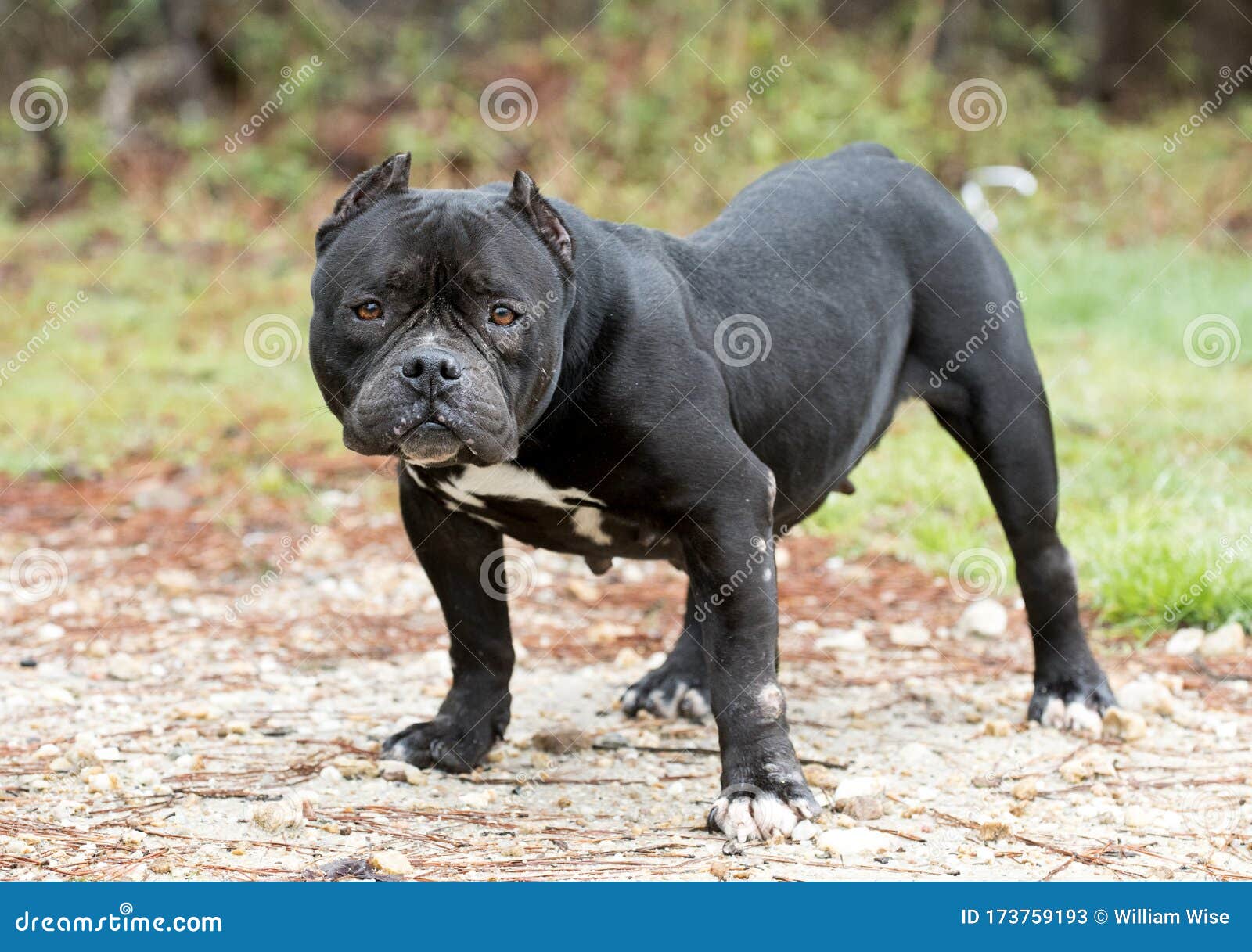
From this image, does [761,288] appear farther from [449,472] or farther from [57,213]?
[57,213]

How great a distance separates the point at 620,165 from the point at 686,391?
10071mm

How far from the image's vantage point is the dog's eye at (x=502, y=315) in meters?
3.57

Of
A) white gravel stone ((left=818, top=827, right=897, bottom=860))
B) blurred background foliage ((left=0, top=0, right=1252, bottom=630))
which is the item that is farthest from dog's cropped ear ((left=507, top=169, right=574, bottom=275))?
blurred background foliage ((left=0, top=0, right=1252, bottom=630))

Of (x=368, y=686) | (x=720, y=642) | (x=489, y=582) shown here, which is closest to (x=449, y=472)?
(x=489, y=582)

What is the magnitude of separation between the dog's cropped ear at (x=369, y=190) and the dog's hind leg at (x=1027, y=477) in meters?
1.94

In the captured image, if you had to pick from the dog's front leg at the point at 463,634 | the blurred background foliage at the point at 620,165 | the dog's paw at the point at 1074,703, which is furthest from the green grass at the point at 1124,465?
the dog's front leg at the point at 463,634

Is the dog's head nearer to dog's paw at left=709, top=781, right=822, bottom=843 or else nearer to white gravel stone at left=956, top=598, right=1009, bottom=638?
dog's paw at left=709, top=781, right=822, bottom=843

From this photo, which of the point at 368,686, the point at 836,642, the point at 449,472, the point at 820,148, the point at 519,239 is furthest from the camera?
the point at 820,148

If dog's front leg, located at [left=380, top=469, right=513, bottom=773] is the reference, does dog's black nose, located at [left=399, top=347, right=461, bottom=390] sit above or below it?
above

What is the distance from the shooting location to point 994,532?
6.89 meters

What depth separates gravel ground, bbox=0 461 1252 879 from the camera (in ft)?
11.5

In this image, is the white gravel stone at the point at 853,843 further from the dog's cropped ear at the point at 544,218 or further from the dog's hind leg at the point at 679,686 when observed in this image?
the dog's cropped ear at the point at 544,218

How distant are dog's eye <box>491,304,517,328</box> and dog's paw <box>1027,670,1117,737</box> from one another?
7.83 ft

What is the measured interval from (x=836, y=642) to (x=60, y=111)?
1228 centimetres
